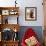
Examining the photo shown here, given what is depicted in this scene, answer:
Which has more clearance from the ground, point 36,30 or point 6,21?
point 6,21

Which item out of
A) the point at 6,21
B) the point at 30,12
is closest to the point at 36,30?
the point at 30,12

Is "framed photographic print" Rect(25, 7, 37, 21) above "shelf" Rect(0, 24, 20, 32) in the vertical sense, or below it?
above

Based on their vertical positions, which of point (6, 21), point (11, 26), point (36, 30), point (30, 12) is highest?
point (30, 12)

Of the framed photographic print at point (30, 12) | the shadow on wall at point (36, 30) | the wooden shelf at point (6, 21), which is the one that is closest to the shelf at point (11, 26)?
the wooden shelf at point (6, 21)

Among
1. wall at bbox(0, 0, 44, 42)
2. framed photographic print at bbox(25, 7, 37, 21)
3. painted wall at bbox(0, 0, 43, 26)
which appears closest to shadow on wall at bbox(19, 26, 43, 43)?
wall at bbox(0, 0, 44, 42)

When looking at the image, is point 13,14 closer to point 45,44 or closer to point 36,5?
point 36,5

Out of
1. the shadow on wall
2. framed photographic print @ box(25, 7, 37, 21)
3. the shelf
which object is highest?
framed photographic print @ box(25, 7, 37, 21)

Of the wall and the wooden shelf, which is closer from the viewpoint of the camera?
the wooden shelf

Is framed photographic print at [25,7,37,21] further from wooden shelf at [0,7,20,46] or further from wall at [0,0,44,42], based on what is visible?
wooden shelf at [0,7,20,46]

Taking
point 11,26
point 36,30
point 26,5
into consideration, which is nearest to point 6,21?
point 11,26

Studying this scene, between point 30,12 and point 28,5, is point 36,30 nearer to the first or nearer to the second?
point 30,12

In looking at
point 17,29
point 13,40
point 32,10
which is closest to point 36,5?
point 32,10

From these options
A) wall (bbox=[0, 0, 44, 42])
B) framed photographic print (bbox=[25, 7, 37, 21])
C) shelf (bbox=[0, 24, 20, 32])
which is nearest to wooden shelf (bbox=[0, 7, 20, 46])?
shelf (bbox=[0, 24, 20, 32])

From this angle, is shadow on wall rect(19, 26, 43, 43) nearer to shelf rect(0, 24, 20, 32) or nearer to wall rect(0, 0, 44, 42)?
wall rect(0, 0, 44, 42)
